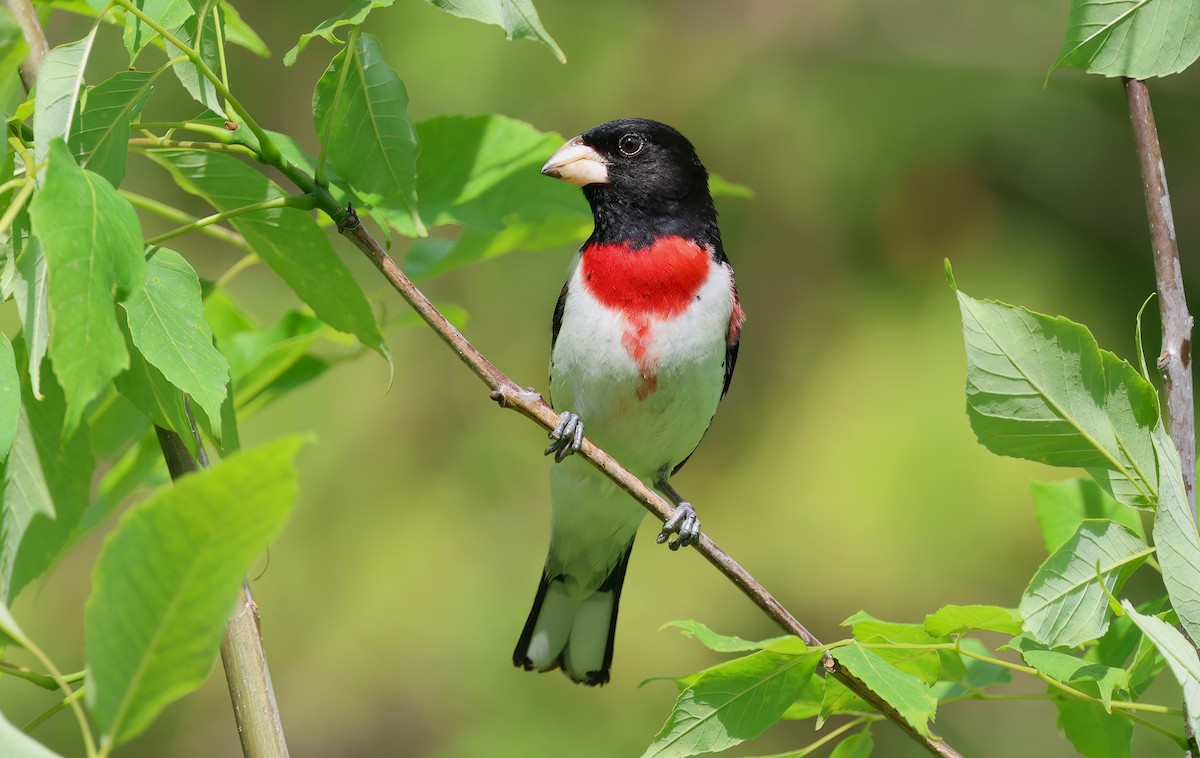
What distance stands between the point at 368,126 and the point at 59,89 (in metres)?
0.48

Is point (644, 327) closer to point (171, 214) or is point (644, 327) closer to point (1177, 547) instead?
point (171, 214)

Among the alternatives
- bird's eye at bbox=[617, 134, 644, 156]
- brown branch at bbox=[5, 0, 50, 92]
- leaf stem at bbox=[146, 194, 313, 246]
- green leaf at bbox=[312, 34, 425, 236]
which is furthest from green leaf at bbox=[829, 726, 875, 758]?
bird's eye at bbox=[617, 134, 644, 156]

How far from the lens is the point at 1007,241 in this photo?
6145 millimetres

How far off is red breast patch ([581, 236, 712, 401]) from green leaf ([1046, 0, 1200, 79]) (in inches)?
65.1

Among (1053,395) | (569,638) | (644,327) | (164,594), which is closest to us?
(164,594)

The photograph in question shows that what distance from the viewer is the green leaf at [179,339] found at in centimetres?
137

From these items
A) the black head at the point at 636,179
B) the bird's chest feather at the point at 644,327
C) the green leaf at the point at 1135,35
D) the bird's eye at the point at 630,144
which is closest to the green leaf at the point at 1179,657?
the green leaf at the point at 1135,35

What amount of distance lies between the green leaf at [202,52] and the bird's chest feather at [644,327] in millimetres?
1714

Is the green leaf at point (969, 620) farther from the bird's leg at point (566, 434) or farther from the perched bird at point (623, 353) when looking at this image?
the bird's leg at point (566, 434)

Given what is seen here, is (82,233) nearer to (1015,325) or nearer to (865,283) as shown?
(1015,325)

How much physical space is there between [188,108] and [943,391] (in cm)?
396

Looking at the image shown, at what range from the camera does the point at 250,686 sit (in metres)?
1.55

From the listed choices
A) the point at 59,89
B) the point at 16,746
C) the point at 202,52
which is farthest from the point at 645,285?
the point at 16,746

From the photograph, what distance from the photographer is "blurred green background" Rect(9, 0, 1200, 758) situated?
546 centimetres
